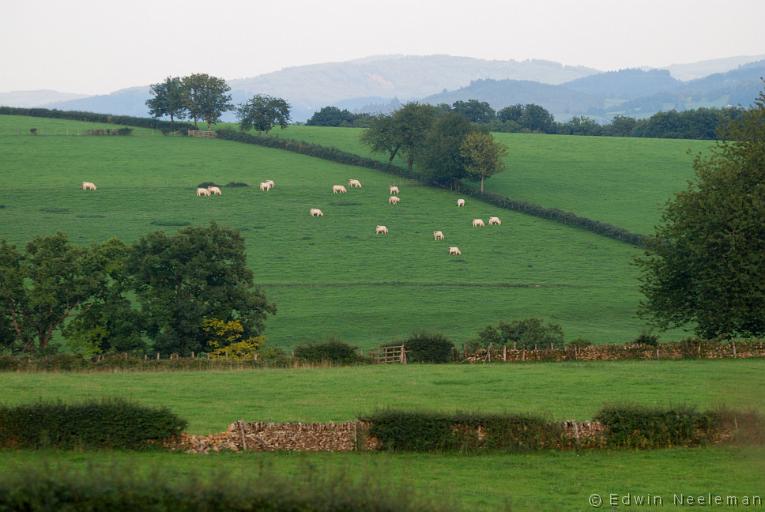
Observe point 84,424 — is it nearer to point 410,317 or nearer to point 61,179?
point 410,317

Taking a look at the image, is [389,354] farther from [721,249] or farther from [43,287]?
[43,287]

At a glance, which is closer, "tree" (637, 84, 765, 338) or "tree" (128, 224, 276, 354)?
"tree" (637, 84, 765, 338)

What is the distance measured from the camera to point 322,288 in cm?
7288

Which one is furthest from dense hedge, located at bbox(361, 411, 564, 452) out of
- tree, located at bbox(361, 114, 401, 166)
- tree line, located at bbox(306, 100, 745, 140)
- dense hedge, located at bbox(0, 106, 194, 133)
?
tree line, located at bbox(306, 100, 745, 140)

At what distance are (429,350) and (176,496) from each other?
34.9 m

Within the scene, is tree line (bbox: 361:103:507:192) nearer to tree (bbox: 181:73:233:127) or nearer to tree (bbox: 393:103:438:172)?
tree (bbox: 393:103:438:172)

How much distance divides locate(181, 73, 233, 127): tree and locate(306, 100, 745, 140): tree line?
903 inches

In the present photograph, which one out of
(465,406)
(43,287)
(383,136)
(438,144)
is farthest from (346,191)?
(465,406)

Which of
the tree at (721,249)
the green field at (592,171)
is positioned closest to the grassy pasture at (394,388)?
the tree at (721,249)

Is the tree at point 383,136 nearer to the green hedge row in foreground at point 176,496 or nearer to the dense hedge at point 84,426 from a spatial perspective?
the dense hedge at point 84,426

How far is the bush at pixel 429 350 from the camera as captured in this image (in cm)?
4941

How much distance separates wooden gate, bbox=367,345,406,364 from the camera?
1950 inches

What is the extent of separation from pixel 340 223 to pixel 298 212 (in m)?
5.01

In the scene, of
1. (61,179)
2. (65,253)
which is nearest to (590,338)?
(65,253)
